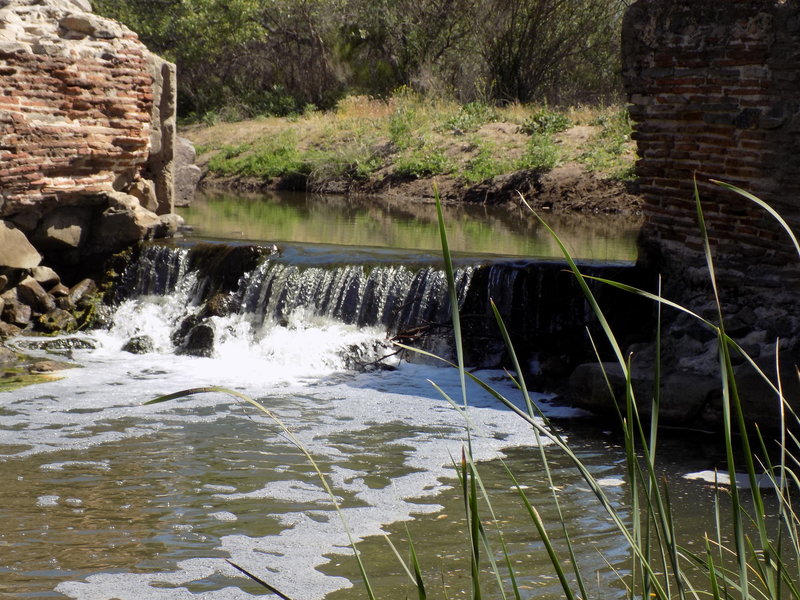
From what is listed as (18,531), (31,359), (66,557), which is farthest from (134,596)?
(31,359)

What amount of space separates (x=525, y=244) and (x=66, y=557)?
9267 mm

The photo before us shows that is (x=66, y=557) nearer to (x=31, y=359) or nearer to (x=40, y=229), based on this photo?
(x=31, y=359)

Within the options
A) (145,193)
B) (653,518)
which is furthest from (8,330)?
(653,518)

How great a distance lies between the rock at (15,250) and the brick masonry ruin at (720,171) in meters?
5.32

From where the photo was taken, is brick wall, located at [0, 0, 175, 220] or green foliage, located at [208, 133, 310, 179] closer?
brick wall, located at [0, 0, 175, 220]

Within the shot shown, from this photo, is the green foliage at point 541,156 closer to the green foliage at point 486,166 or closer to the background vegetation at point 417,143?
the background vegetation at point 417,143

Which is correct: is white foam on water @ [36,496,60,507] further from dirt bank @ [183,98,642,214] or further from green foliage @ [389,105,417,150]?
green foliage @ [389,105,417,150]

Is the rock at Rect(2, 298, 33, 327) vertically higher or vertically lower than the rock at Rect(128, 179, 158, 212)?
lower

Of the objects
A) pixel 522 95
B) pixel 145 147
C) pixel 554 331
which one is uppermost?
pixel 522 95

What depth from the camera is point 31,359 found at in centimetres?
834

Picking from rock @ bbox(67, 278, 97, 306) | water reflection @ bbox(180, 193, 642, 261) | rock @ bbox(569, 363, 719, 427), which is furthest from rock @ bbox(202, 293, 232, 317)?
rock @ bbox(569, 363, 719, 427)

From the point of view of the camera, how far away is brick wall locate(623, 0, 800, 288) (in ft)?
21.0

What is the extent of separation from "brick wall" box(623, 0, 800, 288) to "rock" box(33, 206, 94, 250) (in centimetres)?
554

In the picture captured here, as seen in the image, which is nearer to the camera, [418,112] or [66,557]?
[66,557]
